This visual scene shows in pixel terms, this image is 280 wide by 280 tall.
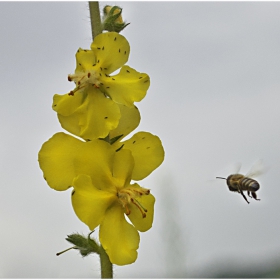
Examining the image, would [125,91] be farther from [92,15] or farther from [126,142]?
[92,15]

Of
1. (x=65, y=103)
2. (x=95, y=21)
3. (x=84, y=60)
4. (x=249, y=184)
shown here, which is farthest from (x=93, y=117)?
(x=249, y=184)

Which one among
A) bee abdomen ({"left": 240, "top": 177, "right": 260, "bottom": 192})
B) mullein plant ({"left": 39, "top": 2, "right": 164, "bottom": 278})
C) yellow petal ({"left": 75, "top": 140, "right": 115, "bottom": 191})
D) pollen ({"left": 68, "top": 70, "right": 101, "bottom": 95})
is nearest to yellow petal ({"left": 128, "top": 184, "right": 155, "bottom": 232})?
mullein plant ({"left": 39, "top": 2, "right": 164, "bottom": 278})

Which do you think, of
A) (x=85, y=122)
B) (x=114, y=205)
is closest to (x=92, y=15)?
(x=85, y=122)

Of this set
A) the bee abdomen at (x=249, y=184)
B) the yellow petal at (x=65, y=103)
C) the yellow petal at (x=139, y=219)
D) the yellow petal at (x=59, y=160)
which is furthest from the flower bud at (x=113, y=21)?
the bee abdomen at (x=249, y=184)

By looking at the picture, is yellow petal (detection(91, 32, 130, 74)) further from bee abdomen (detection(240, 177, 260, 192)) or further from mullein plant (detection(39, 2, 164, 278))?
bee abdomen (detection(240, 177, 260, 192))

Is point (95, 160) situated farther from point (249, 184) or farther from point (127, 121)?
point (249, 184)

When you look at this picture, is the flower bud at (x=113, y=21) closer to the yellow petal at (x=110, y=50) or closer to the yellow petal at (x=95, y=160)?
the yellow petal at (x=110, y=50)
